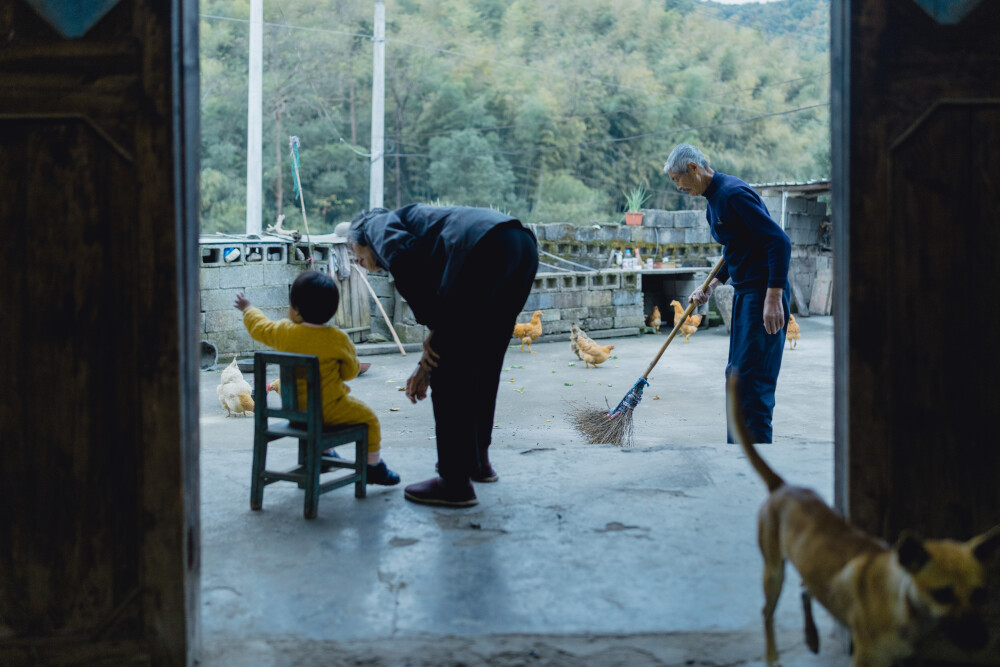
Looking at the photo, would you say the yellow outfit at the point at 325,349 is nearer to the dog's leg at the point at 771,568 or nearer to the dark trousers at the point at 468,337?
the dark trousers at the point at 468,337

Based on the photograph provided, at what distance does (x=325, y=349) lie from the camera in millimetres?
3754

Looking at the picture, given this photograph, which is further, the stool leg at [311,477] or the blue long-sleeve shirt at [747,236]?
the blue long-sleeve shirt at [747,236]

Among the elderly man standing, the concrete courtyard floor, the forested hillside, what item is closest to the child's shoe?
the concrete courtyard floor

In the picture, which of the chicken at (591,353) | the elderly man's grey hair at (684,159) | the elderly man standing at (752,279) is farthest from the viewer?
the chicken at (591,353)

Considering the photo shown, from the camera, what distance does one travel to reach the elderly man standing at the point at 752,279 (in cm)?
459

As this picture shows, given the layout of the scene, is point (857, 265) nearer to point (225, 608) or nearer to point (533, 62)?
point (225, 608)

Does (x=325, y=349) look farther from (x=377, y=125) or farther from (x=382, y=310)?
(x=377, y=125)

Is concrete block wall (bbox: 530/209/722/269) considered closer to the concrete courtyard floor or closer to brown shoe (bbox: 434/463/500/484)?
the concrete courtyard floor

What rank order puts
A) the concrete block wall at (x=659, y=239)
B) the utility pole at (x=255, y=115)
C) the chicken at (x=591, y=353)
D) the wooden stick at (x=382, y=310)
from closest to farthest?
the chicken at (x=591, y=353) → the wooden stick at (x=382, y=310) → the utility pole at (x=255, y=115) → the concrete block wall at (x=659, y=239)

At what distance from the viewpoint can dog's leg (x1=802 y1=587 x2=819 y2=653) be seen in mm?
2322

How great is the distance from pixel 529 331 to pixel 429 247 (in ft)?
32.1

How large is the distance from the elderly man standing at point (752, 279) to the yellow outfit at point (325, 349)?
222 centimetres

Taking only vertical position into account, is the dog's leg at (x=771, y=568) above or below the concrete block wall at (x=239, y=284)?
below

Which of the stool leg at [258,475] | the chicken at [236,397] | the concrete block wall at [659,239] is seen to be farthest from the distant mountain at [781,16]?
the stool leg at [258,475]
